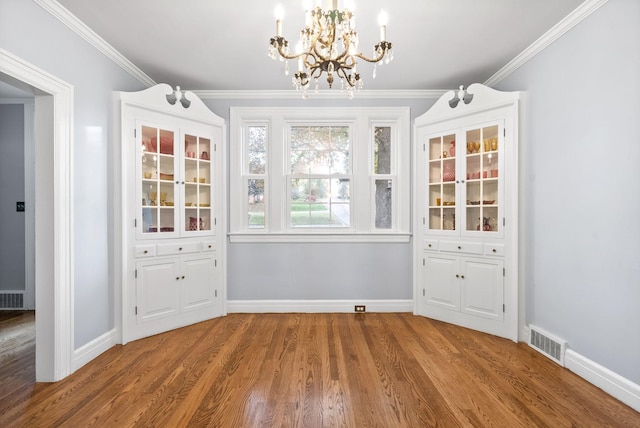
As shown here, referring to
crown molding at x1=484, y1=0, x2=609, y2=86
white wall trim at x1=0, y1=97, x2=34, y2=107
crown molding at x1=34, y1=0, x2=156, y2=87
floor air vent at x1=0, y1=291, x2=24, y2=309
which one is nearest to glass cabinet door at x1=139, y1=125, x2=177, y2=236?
crown molding at x1=34, y1=0, x2=156, y2=87

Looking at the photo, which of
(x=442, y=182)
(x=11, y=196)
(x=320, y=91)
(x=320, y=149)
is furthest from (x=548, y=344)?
(x=11, y=196)

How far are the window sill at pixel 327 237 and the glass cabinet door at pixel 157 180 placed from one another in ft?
2.87

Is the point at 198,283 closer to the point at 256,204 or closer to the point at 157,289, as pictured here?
the point at 157,289

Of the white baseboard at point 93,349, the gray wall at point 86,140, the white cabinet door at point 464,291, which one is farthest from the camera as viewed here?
the white cabinet door at point 464,291

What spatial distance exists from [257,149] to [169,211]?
4.41ft

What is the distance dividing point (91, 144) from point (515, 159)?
4.06 m

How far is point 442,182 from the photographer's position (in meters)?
3.71

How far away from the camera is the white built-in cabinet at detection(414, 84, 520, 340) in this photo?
10.4ft

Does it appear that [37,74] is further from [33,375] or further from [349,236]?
[349,236]

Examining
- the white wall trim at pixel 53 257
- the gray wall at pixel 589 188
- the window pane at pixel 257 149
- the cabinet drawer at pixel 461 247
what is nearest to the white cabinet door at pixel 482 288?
the cabinet drawer at pixel 461 247

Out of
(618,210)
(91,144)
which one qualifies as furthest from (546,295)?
(91,144)

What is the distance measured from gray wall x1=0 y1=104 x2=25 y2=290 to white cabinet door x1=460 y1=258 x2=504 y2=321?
18.6ft

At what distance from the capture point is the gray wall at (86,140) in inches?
90.1

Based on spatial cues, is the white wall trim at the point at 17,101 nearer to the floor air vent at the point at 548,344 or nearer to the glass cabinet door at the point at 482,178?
the glass cabinet door at the point at 482,178
